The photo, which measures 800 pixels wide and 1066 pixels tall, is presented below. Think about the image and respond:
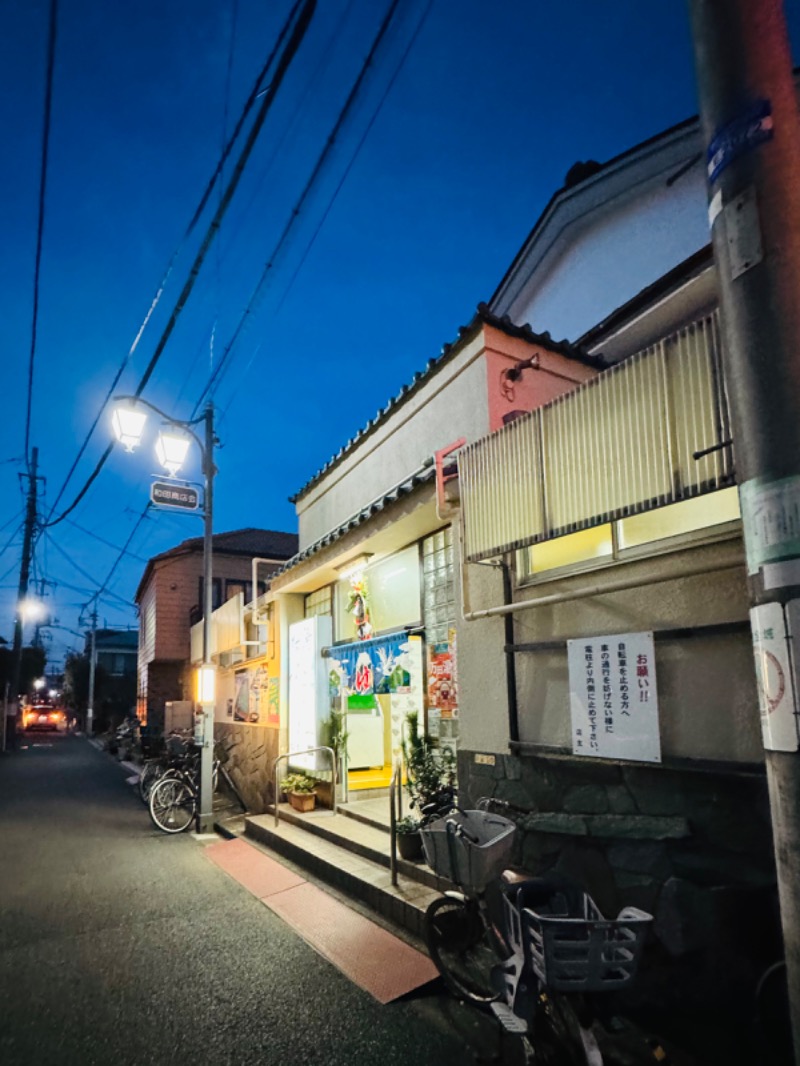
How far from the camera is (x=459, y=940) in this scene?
18.4ft

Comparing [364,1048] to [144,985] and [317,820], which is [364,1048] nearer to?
[144,985]

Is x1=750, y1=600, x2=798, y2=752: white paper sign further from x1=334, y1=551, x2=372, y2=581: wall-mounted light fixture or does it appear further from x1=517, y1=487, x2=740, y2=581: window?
x1=334, y1=551, x2=372, y2=581: wall-mounted light fixture

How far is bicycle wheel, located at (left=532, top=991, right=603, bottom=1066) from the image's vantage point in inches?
154

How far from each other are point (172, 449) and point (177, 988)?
1043cm

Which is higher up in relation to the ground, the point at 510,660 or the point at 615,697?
the point at 510,660

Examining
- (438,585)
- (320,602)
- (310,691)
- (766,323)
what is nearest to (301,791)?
(310,691)

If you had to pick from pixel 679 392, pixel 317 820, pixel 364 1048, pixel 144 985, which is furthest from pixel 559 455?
pixel 317 820

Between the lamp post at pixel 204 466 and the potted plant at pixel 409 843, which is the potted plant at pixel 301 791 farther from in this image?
the potted plant at pixel 409 843

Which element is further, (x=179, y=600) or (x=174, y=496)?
(x=179, y=600)

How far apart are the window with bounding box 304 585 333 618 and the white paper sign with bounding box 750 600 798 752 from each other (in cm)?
1035

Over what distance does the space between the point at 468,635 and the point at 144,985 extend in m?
4.54

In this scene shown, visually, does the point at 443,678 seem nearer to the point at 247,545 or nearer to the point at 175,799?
the point at 175,799

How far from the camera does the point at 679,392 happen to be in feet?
15.3

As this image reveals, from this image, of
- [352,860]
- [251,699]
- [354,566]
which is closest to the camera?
[352,860]
